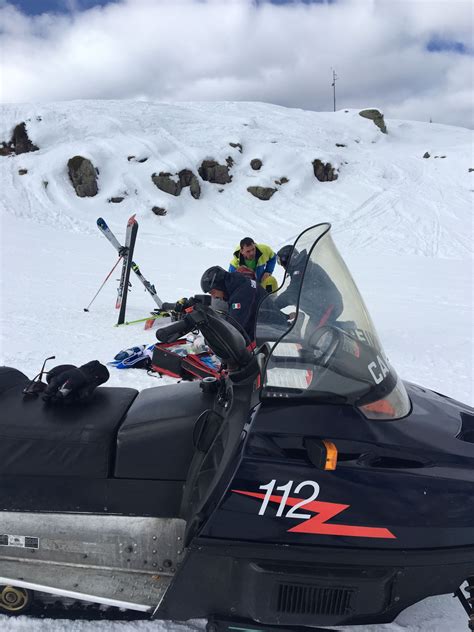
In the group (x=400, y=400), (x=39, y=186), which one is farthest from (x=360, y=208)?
(x=400, y=400)

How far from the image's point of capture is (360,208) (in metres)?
22.7

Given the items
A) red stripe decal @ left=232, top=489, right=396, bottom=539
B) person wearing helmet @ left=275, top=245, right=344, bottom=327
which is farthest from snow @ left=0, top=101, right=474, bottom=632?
person wearing helmet @ left=275, top=245, right=344, bottom=327

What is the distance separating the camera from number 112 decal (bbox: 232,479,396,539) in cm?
169

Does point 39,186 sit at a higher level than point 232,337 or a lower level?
higher

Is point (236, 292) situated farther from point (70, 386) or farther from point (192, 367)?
point (70, 386)

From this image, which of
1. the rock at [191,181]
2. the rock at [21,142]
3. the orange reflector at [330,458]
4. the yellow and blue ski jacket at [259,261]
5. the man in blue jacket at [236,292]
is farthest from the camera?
the rock at [21,142]

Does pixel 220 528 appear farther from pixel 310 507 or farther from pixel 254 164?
pixel 254 164

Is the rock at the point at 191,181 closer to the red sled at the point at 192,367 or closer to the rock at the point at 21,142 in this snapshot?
the rock at the point at 21,142

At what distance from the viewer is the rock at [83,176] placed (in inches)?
921

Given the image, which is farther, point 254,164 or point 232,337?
point 254,164

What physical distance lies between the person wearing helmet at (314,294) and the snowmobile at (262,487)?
12 mm

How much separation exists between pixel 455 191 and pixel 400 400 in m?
25.7

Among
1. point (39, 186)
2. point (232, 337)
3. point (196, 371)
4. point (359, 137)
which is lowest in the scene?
point (196, 371)

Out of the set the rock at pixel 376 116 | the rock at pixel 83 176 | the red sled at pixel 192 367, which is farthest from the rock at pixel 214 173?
the red sled at pixel 192 367
